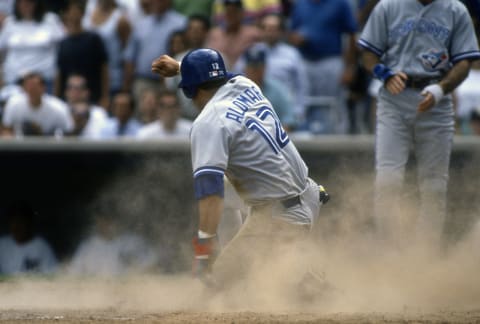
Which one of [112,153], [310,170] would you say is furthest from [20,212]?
[310,170]

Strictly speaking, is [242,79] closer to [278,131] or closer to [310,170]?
[278,131]

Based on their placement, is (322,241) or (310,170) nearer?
(322,241)

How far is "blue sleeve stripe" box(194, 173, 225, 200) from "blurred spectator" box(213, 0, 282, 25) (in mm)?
6641

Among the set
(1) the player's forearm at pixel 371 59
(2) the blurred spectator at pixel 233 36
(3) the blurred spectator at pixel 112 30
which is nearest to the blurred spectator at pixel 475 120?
(2) the blurred spectator at pixel 233 36

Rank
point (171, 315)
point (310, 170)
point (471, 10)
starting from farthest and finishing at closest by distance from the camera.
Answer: point (310, 170) < point (471, 10) < point (171, 315)

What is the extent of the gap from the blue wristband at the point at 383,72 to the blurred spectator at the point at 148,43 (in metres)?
4.76

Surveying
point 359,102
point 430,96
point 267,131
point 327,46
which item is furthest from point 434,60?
point 327,46

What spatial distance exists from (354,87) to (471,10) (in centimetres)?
348

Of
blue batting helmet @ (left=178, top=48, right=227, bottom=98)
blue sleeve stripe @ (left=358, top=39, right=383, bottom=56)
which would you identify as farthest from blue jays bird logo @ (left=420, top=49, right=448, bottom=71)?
blue batting helmet @ (left=178, top=48, right=227, bottom=98)

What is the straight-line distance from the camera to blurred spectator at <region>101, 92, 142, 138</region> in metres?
11.3

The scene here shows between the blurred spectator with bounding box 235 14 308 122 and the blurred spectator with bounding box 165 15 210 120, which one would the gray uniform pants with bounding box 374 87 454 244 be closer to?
the blurred spectator with bounding box 235 14 308 122

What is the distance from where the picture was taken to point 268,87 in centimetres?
1098

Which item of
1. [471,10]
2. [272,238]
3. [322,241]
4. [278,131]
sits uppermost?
[471,10]

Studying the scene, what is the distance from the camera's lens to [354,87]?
11977mm
